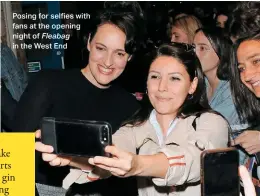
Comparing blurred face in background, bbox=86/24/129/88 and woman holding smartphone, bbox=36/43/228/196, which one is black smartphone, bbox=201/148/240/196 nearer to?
woman holding smartphone, bbox=36/43/228/196

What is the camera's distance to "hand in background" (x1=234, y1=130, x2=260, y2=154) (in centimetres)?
86

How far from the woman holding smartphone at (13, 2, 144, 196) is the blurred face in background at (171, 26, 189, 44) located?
38 centimetres

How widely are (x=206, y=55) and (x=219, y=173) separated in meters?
0.56

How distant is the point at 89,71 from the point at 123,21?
12 cm

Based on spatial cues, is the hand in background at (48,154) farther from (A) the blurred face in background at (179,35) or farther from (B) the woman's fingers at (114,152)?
(A) the blurred face in background at (179,35)

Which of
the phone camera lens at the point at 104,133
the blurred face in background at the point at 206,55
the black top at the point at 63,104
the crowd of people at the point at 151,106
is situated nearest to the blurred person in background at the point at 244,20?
the crowd of people at the point at 151,106

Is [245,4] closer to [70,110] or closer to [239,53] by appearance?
[239,53]

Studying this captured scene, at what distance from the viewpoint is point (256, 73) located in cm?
84

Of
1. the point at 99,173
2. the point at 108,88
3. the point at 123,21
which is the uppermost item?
the point at 123,21

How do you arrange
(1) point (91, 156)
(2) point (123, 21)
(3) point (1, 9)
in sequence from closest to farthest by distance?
(1) point (91, 156)
(2) point (123, 21)
(3) point (1, 9)

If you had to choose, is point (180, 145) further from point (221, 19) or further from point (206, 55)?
point (221, 19)

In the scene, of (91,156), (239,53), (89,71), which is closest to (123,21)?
(89,71)

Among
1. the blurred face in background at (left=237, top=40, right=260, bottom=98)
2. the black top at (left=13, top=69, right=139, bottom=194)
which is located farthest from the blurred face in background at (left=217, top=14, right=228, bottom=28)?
the black top at (left=13, top=69, right=139, bottom=194)

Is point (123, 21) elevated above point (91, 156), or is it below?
above
